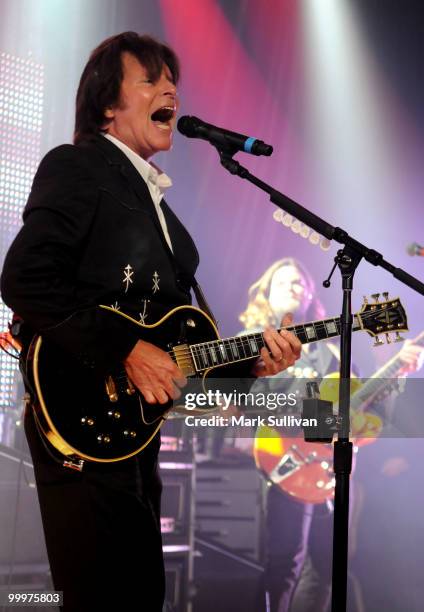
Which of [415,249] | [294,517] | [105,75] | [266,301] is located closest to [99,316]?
[105,75]

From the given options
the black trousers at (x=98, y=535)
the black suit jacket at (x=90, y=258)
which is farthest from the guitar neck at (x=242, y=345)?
the black trousers at (x=98, y=535)

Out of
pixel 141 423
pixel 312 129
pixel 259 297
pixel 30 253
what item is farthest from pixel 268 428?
pixel 30 253

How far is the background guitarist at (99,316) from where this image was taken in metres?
1.87

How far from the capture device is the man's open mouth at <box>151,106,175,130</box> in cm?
239

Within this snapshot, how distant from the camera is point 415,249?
4.48 metres

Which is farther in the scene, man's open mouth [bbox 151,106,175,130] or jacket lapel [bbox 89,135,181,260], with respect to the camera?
man's open mouth [bbox 151,106,175,130]

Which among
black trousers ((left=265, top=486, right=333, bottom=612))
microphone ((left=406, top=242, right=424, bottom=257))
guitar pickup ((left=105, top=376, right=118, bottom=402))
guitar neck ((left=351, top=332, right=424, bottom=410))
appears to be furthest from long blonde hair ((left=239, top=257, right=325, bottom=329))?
guitar pickup ((left=105, top=376, right=118, bottom=402))

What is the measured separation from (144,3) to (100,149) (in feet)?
7.04

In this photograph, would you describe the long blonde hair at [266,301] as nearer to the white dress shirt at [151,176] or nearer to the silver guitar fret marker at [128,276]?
the white dress shirt at [151,176]

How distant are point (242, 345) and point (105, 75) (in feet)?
3.14

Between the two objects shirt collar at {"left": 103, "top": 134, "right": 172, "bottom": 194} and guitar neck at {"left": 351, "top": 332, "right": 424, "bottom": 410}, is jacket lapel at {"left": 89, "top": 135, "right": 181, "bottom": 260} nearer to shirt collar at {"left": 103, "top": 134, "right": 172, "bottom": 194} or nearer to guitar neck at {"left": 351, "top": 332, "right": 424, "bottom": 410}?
shirt collar at {"left": 103, "top": 134, "right": 172, "bottom": 194}

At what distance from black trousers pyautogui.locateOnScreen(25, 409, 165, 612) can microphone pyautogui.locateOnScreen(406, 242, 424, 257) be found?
297 cm

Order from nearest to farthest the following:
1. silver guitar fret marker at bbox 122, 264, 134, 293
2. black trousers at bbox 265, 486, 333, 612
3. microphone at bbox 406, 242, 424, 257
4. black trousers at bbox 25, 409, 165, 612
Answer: black trousers at bbox 25, 409, 165, 612 → silver guitar fret marker at bbox 122, 264, 134, 293 → black trousers at bbox 265, 486, 333, 612 → microphone at bbox 406, 242, 424, 257

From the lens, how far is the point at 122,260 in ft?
6.72
